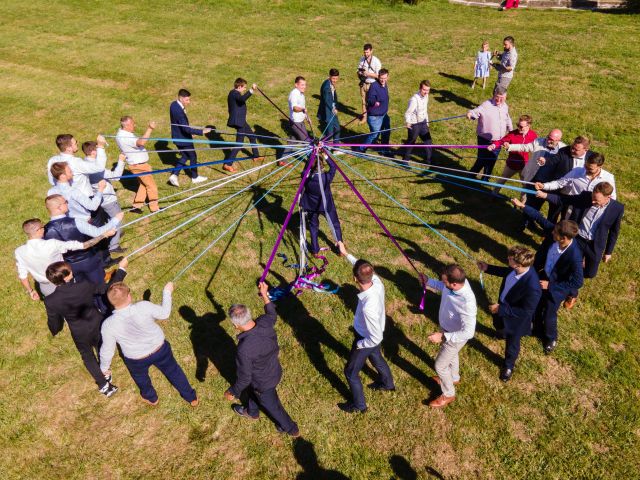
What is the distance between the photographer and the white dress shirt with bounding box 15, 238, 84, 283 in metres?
5.55

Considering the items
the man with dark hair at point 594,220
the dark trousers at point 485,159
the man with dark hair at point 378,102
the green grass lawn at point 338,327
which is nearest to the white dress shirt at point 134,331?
the green grass lawn at point 338,327

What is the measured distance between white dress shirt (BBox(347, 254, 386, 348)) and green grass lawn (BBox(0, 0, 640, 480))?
122 cm

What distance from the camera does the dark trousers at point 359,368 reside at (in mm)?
4977

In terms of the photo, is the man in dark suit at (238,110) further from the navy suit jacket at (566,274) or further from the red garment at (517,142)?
the navy suit jacket at (566,274)

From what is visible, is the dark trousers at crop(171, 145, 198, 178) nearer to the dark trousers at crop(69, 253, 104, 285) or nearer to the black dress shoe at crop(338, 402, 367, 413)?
the dark trousers at crop(69, 253, 104, 285)

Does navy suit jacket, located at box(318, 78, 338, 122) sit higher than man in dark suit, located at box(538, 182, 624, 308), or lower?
higher

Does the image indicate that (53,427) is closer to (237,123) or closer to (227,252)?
(227,252)

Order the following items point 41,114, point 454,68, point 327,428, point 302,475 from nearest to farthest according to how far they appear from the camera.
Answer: point 302,475
point 327,428
point 41,114
point 454,68

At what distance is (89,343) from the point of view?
5.39 meters

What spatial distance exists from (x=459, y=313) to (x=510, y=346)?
122 cm

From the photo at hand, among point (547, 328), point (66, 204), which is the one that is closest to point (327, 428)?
point (547, 328)

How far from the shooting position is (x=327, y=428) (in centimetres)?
521

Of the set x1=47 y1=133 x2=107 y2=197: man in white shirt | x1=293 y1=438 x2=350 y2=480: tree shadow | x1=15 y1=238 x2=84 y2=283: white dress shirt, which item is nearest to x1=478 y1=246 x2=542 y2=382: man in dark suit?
x1=293 y1=438 x2=350 y2=480: tree shadow

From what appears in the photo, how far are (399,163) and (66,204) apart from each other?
698 cm
